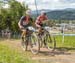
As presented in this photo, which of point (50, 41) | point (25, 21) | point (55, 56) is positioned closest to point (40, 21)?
point (25, 21)

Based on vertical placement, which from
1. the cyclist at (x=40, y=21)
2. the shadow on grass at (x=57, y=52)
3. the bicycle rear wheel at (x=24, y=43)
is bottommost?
the shadow on grass at (x=57, y=52)

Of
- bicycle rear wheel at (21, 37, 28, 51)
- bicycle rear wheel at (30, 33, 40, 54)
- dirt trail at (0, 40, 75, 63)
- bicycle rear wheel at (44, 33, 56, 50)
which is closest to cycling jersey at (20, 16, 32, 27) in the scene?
bicycle rear wheel at (30, 33, 40, 54)

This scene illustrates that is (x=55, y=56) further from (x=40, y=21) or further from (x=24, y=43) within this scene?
(x=24, y=43)

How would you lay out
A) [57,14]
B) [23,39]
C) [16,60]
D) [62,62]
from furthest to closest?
[57,14]
[23,39]
[62,62]
[16,60]

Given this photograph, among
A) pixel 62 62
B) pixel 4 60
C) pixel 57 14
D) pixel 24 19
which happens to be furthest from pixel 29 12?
pixel 57 14

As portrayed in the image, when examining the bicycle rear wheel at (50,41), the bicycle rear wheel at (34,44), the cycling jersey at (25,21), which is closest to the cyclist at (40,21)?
the bicycle rear wheel at (50,41)

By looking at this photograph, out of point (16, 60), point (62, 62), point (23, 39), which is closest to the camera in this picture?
point (16, 60)

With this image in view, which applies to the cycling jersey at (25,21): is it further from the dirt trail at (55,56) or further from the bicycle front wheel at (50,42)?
the dirt trail at (55,56)

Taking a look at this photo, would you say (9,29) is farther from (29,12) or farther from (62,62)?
(62,62)

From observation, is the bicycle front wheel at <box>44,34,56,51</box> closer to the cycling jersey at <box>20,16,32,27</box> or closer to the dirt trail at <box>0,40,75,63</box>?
the dirt trail at <box>0,40,75,63</box>

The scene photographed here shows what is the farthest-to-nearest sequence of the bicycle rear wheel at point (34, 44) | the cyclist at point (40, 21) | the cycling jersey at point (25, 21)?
the cyclist at point (40, 21)
the cycling jersey at point (25, 21)
the bicycle rear wheel at point (34, 44)

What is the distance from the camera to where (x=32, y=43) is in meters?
14.6

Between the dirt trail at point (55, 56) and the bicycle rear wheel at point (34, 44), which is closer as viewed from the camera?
the dirt trail at point (55, 56)

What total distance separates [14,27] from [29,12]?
26578mm
